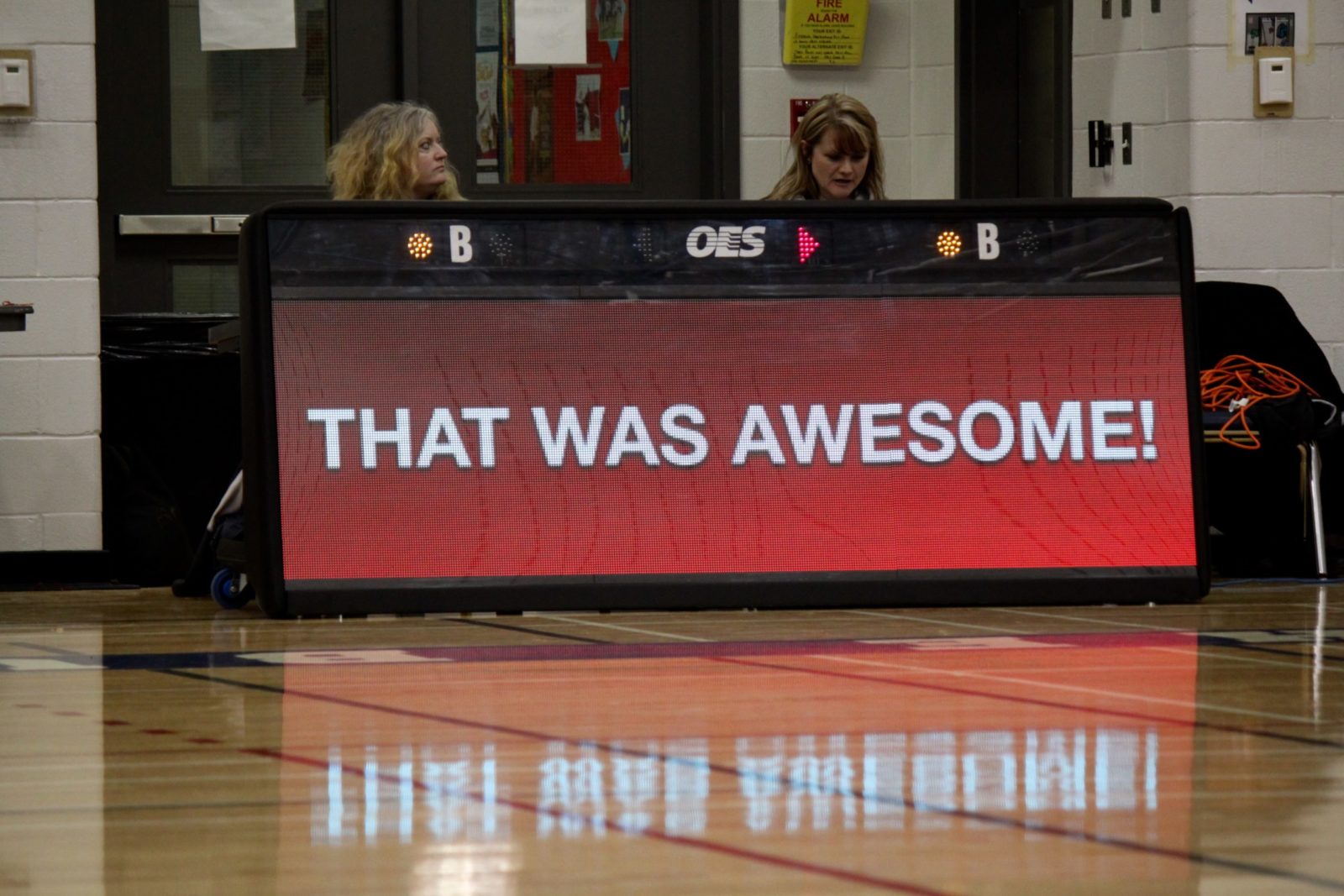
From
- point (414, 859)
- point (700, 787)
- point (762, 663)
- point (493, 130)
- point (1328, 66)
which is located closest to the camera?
point (414, 859)

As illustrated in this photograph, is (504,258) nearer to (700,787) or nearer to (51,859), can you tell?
(700,787)

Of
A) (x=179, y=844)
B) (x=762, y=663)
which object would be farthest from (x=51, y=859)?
(x=762, y=663)

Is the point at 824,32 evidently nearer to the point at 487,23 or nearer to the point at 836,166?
the point at 487,23

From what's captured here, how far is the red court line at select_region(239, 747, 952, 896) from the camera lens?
64.1 inches

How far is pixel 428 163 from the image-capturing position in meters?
4.55

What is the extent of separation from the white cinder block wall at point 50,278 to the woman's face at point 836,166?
6.31 ft

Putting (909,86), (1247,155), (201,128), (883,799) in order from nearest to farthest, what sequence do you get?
(883,799) → (1247,155) → (201,128) → (909,86)

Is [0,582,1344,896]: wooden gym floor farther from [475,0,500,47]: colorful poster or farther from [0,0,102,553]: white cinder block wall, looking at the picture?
[475,0,500,47]: colorful poster

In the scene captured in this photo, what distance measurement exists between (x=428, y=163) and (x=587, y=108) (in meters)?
1.54

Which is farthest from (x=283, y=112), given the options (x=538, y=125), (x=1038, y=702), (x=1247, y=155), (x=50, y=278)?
(x=1038, y=702)

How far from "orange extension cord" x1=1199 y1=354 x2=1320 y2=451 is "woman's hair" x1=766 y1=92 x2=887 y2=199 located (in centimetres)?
108

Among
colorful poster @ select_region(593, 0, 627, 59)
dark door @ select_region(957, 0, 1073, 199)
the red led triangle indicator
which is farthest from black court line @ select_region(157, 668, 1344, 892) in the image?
dark door @ select_region(957, 0, 1073, 199)

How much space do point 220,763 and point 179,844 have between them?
1.46ft

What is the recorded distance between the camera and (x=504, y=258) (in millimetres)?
3773
